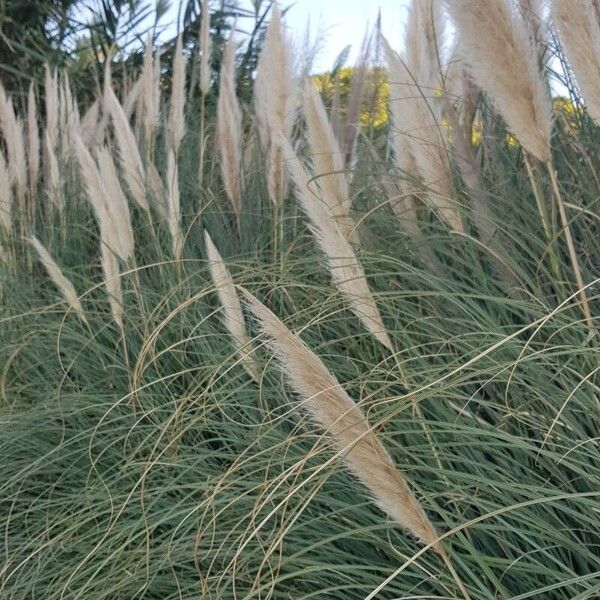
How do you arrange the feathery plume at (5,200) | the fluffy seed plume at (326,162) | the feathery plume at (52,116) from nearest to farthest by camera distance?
the fluffy seed plume at (326,162), the feathery plume at (5,200), the feathery plume at (52,116)

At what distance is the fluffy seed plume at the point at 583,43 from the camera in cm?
144

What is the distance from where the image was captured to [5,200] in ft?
11.6

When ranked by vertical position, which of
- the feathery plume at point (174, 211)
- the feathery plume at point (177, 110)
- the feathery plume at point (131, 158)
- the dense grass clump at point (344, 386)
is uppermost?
the feathery plume at point (177, 110)

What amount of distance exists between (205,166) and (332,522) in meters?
2.49

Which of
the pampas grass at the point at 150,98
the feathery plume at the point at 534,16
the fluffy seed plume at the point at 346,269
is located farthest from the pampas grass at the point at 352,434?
the pampas grass at the point at 150,98

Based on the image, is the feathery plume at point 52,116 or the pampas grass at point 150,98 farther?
the feathery plume at point 52,116

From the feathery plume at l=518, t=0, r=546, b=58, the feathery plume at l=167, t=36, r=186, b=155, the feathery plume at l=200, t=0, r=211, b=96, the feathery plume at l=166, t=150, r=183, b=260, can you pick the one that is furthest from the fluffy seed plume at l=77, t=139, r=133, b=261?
the feathery plume at l=200, t=0, r=211, b=96

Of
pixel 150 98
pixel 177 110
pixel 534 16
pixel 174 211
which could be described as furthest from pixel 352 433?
pixel 150 98

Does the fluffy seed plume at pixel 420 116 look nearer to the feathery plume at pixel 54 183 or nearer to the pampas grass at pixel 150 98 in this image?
the pampas grass at pixel 150 98

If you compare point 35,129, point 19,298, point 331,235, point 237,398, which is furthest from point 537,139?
point 35,129

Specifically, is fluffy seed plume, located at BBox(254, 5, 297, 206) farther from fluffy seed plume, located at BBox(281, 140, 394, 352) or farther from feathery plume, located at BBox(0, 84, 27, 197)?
feathery plume, located at BBox(0, 84, 27, 197)

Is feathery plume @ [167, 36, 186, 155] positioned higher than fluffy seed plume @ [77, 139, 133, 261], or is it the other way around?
feathery plume @ [167, 36, 186, 155]

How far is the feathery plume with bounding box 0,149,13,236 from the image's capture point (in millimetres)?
3505

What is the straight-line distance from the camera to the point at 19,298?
130 inches
